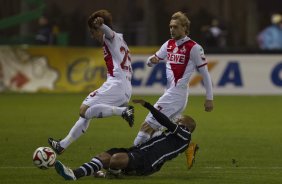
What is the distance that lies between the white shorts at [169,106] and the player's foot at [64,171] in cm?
200

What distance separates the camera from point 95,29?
46.7 feet

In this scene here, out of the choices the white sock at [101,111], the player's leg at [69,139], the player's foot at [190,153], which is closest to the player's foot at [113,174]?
the player's foot at [190,153]

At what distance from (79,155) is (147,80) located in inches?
539

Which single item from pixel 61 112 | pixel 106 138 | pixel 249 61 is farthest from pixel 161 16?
pixel 106 138

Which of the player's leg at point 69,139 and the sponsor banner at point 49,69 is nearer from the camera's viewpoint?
the player's leg at point 69,139

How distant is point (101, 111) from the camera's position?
14.4 meters

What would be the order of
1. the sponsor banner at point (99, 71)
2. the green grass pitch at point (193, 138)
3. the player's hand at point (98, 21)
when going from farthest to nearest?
the sponsor banner at point (99, 71) < the player's hand at point (98, 21) < the green grass pitch at point (193, 138)

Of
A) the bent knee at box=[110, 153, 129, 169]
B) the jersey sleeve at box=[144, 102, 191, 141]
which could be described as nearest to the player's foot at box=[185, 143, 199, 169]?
the jersey sleeve at box=[144, 102, 191, 141]

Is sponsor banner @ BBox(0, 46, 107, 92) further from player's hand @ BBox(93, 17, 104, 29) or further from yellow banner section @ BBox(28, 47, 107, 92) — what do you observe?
player's hand @ BBox(93, 17, 104, 29)

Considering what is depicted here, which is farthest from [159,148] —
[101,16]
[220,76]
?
[220,76]

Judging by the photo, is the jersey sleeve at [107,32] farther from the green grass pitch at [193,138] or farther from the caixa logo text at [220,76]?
the caixa logo text at [220,76]

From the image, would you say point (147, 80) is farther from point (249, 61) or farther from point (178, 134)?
point (178, 134)

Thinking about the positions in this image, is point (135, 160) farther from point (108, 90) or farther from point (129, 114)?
point (108, 90)

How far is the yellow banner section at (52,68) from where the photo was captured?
29.2 meters
